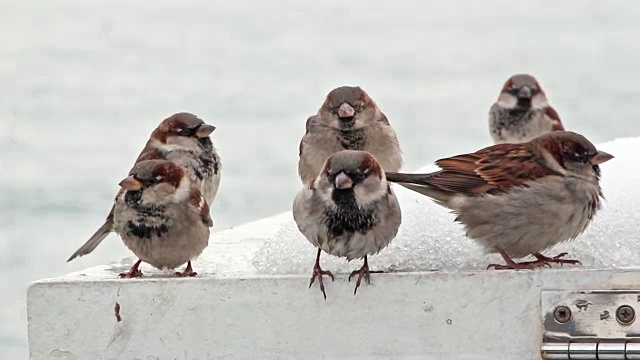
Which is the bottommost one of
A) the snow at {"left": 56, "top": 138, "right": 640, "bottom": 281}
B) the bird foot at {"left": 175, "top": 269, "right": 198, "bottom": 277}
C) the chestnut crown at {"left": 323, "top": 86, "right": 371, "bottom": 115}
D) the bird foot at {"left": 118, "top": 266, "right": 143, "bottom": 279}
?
the bird foot at {"left": 175, "top": 269, "right": 198, "bottom": 277}

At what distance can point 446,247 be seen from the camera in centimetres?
273

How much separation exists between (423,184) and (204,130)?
1.29m

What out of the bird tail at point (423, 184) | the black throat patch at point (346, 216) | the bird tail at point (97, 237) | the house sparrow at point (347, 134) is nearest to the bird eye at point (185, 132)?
the bird tail at point (97, 237)

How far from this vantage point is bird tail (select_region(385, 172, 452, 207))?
2822mm

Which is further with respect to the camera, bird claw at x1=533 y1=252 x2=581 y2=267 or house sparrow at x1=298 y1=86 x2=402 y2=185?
house sparrow at x1=298 y1=86 x2=402 y2=185

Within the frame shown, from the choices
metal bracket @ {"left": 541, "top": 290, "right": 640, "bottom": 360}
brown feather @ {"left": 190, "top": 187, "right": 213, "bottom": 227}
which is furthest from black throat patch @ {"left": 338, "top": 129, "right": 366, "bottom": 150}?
metal bracket @ {"left": 541, "top": 290, "right": 640, "bottom": 360}

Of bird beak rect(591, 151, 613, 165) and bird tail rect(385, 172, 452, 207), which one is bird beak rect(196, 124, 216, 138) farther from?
bird beak rect(591, 151, 613, 165)

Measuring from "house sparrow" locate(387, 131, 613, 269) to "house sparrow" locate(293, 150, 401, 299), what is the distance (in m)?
0.25

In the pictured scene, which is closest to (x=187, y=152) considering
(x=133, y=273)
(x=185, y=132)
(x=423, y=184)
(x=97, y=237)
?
(x=185, y=132)

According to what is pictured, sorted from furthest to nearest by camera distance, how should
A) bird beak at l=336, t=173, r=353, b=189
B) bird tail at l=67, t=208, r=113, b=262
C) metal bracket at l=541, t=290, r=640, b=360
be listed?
bird tail at l=67, t=208, r=113, b=262 < bird beak at l=336, t=173, r=353, b=189 < metal bracket at l=541, t=290, r=640, b=360

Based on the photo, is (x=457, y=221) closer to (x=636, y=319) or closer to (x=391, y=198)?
(x=391, y=198)

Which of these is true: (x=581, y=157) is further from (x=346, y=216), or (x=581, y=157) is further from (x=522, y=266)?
(x=346, y=216)

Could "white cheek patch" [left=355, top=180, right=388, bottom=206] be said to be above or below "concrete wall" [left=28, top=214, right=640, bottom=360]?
above

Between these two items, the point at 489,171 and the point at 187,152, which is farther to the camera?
the point at 187,152
